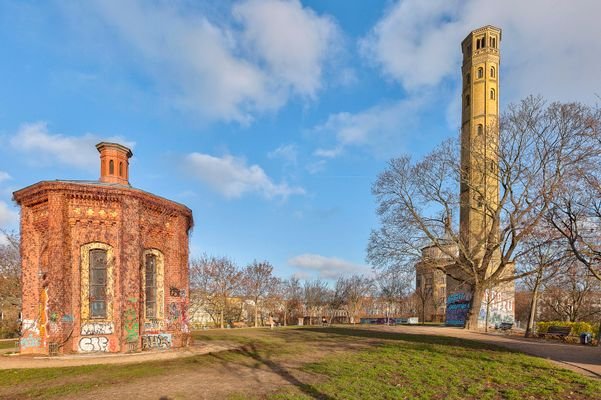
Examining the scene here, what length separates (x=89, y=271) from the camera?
16.4 metres

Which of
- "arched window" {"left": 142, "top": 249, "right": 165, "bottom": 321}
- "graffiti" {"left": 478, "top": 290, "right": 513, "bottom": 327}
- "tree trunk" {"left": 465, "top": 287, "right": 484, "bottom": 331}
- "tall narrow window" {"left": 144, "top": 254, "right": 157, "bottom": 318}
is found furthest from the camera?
"graffiti" {"left": 478, "top": 290, "right": 513, "bottom": 327}

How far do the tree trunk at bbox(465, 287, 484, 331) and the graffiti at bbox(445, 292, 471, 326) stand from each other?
498 inches

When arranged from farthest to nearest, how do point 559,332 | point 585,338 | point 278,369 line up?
point 559,332
point 585,338
point 278,369

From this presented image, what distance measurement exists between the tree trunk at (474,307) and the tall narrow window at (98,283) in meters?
21.6

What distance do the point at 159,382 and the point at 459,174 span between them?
22.0m

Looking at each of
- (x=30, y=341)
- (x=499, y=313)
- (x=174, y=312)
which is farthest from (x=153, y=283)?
(x=499, y=313)

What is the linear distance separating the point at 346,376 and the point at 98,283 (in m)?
10.9

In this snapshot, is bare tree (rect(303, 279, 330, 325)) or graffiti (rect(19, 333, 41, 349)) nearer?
graffiti (rect(19, 333, 41, 349))

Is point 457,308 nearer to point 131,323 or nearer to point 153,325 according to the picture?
point 153,325

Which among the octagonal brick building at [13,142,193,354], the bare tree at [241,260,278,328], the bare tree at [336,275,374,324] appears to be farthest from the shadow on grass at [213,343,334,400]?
the bare tree at [336,275,374,324]

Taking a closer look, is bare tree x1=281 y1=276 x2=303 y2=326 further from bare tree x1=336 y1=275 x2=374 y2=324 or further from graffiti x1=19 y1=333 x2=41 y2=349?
graffiti x1=19 y1=333 x2=41 y2=349

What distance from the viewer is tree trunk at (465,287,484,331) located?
1042 inches

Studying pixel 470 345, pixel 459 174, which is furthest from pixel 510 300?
pixel 470 345

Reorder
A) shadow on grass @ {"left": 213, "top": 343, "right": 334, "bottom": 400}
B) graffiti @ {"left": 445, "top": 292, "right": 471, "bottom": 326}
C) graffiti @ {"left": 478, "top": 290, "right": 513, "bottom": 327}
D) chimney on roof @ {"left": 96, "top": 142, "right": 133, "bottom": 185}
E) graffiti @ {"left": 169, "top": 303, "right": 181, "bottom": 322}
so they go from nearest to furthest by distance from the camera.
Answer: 1. shadow on grass @ {"left": 213, "top": 343, "right": 334, "bottom": 400}
2. graffiti @ {"left": 169, "top": 303, "right": 181, "bottom": 322}
3. chimney on roof @ {"left": 96, "top": 142, "right": 133, "bottom": 185}
4. graffiti @ {"left": 478, "top": 290, "right": 513, "bottom": 327}
5. graffiti @ {"left": 445, "top": 292, "right": 471, "bottom": 326}
